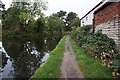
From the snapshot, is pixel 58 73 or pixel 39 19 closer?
pixel 58 73

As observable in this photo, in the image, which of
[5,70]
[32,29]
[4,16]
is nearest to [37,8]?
[32,29]

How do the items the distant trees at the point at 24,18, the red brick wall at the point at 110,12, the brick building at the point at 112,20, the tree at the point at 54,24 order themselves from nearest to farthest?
the brick building at the point at 112,20 → the red brick wall at the point at 110,12 → the distant trees at the point at 24,18 → the tree at the point at 54,24

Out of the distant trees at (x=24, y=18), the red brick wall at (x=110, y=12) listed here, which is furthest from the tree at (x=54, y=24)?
the red brick wall at (x=110, y=12)

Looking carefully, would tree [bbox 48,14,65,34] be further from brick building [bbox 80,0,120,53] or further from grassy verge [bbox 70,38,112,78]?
grassy verge [bbox 70,38,112,78]

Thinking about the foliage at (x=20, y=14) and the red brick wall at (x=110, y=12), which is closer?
the red brick wall at (x=110, y=12)

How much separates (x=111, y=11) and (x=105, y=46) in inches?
102

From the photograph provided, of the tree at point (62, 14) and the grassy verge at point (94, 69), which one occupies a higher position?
the tree at point (62, 14)

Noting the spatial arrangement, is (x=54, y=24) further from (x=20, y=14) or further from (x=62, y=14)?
(x=62, y=14)

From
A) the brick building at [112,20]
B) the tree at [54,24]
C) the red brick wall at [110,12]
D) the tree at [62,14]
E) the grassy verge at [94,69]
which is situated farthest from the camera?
the tree at [62,14]

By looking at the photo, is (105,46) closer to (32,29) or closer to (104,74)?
(104,74)

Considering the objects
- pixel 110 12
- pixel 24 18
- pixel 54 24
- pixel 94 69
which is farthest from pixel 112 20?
pixel 54 24

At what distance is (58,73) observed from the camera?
10492mm

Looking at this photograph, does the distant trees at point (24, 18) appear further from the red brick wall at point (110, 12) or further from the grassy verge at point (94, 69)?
Answer: the grassy verge at point (94, 69)

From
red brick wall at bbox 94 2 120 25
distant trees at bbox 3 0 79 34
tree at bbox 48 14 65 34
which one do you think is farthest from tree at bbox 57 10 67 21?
red brick wall at bbox 94 2 120 25
